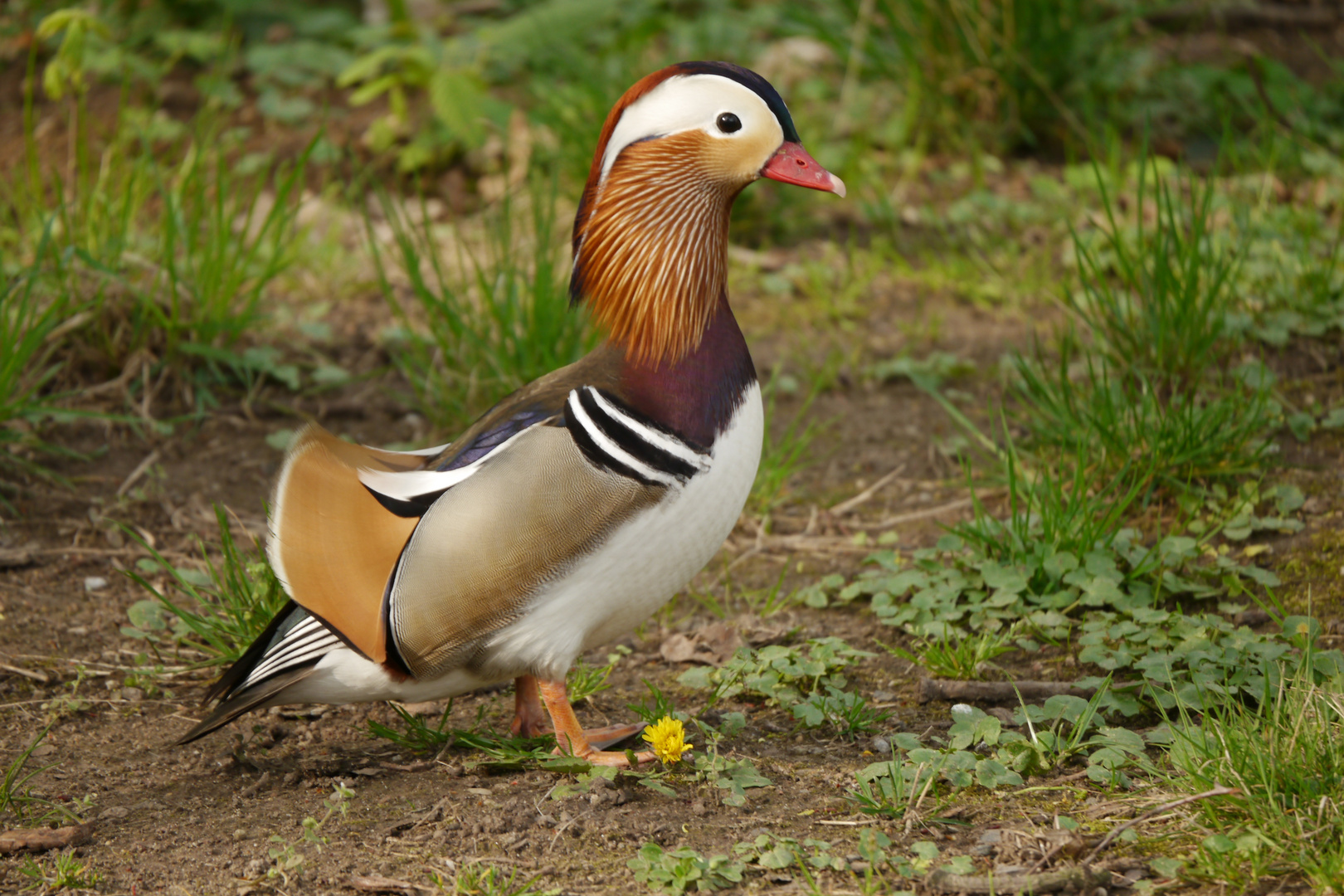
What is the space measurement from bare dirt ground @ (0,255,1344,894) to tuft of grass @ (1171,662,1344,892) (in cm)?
15

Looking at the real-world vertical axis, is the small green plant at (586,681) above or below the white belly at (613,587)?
below

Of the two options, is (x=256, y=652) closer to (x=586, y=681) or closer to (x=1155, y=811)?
(x=586, y=681)

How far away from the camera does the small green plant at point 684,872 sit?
6.90 feet

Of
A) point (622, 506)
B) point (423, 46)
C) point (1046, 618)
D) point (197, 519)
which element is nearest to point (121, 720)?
point (197, 519)

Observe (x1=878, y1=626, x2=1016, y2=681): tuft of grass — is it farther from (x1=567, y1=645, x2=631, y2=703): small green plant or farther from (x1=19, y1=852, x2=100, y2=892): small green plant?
(x1=19, y1=852, x2=100, y2=892): small green plant

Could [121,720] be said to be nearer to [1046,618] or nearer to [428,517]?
[428,517]

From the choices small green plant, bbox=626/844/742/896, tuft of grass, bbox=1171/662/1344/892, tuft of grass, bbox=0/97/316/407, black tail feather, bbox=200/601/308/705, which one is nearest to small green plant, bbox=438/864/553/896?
small green plant, bbox=626/844/742/896

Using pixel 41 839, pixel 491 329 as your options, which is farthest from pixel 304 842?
pixel 491 329

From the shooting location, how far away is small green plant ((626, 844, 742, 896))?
6.90 ft

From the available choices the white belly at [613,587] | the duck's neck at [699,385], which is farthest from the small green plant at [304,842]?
the duck's neck at [699,385]

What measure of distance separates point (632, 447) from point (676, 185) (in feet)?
1.76

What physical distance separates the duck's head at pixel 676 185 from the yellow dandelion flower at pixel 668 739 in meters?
0.70

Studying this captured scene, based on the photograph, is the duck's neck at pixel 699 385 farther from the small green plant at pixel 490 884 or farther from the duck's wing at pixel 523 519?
the small green plant at pixel 490 884

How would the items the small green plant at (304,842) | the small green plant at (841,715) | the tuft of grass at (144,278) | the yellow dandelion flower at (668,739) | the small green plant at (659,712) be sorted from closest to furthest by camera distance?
the small green plant at (304,842) → the yellow dandelion flower at (668,739) → the small green plant at (659,712) → the small green plant at (841,715) → the tuft of grass at (144,278)
